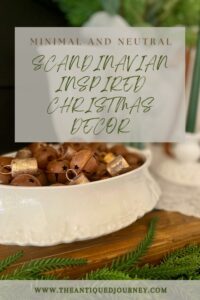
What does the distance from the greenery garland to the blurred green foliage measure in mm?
406

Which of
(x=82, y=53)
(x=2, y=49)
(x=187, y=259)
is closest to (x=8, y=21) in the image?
(x=2, y=49)

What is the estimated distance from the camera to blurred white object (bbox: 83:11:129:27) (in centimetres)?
64

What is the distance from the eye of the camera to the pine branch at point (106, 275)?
1.28 ft

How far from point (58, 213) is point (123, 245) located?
0.28ft

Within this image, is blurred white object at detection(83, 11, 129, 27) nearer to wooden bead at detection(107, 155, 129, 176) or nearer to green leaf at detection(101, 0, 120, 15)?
green leaf at detection(101, 0, 120, 15)

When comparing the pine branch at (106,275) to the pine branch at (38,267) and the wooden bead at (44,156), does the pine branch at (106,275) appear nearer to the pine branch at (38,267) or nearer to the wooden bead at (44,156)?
the pine branch at (38,267)

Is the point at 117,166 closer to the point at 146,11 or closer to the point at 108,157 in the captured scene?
the point at 108,157

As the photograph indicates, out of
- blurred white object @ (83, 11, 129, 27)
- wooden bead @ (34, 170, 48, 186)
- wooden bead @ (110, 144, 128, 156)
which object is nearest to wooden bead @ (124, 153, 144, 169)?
wooden bead @ (110, 144, 128, 156)

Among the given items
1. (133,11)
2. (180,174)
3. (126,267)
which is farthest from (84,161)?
(133,11)

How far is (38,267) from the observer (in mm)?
394

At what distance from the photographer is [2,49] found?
628 millimetres

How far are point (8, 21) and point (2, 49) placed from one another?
51 millimetres

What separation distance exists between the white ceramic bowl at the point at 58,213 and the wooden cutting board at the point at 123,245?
0.02m

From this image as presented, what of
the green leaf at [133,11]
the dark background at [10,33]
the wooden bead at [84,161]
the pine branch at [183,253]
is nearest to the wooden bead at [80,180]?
the wooden bead at [84,161]
